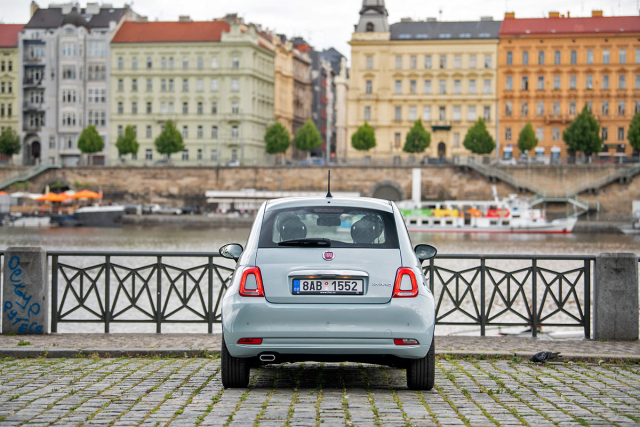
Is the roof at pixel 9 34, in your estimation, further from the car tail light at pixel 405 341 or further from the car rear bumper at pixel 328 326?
the car tail light at pixel 405 341

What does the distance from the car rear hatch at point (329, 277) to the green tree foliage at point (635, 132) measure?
84294 millimetres

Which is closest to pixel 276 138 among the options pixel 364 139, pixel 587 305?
pixel 364 139

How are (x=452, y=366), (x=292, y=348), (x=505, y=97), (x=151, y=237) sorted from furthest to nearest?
(x=505, y=97) → (x=151, y=237) → (x=452, y=366) → (x=292, y=348)

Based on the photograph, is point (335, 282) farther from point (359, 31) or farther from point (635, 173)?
point (359, 31)

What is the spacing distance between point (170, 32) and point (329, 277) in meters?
95.9

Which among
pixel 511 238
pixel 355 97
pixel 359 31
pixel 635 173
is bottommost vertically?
pixel 511 238

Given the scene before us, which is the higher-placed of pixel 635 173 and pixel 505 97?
pixel 505 97

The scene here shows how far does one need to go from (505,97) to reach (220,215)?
3137 cm

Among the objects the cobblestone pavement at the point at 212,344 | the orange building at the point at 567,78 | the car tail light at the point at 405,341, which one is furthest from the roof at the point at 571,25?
the car tail light at the point at 405,341

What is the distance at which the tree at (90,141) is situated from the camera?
93.8 meters

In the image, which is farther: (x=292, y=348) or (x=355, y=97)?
(x=355, y=97)

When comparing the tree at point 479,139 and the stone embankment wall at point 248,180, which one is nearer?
the stone embankment wall at point 248,180

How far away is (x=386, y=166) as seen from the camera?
88062mm

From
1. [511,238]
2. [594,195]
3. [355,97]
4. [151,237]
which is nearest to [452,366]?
[151,237]
